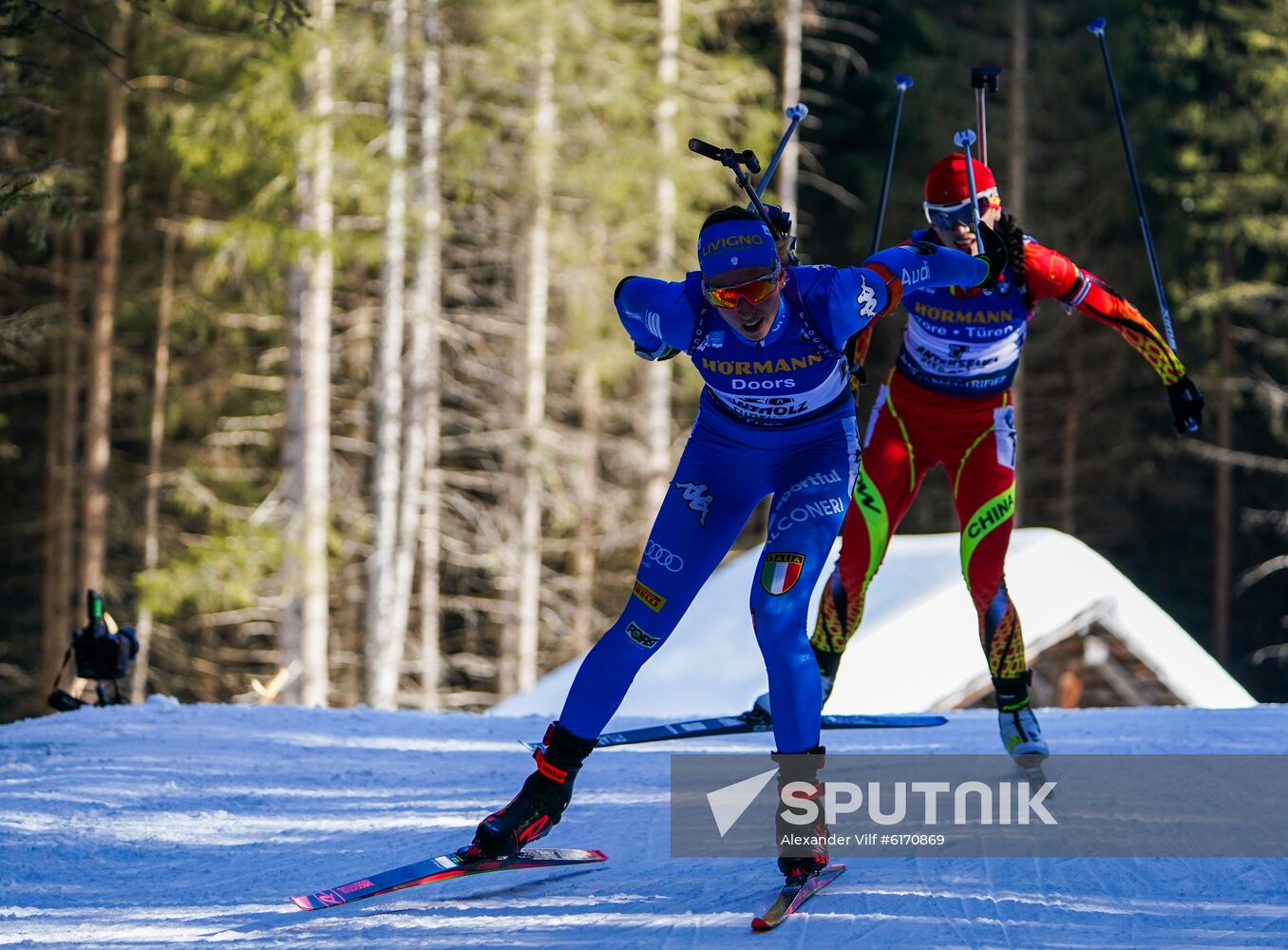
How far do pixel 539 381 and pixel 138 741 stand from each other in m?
14.7

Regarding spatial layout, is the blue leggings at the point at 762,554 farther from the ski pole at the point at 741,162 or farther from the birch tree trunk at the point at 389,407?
the birch tree trunk at the point at 389,407

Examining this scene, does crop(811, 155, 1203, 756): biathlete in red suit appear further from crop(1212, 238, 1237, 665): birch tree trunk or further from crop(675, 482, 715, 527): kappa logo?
crop(1212, 238, 1237, 665): birch tree trunk

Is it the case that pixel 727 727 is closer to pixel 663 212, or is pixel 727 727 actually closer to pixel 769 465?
pixel 769 465

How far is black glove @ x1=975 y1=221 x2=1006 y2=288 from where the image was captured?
195 inches

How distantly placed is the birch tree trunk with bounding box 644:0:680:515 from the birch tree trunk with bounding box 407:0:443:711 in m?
3.07

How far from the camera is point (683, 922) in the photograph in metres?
4.15

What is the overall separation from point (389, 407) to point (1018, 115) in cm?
Result: 1188

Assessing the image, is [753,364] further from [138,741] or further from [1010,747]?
[138,741]

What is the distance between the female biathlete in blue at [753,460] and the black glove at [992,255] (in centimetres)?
16

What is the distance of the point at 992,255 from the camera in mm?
5035

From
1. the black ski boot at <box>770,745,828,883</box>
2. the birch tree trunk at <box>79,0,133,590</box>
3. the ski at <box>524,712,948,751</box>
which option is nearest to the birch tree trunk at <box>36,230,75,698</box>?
the birch tree trunk at <box>79,0,133,590</box>

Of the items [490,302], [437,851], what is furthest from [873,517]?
[490,302]

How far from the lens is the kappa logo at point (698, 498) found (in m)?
4.64

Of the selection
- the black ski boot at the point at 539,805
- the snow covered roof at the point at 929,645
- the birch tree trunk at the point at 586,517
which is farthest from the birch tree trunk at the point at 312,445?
the black ski boot at the point at 539,805
